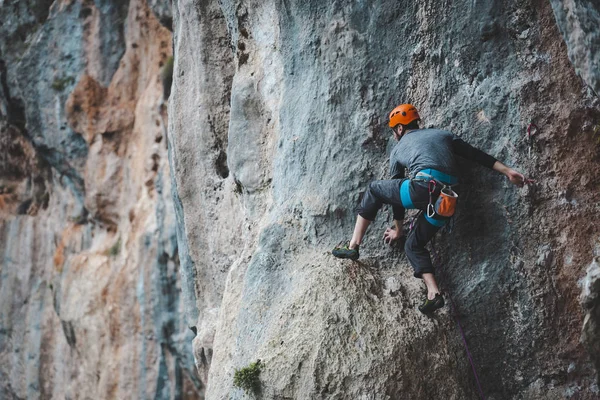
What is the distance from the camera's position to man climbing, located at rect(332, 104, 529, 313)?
6238 millimetres

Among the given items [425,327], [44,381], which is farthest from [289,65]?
[44,381]

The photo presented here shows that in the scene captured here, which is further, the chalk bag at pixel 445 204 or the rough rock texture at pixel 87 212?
the rough rock texture at pixel 87 212

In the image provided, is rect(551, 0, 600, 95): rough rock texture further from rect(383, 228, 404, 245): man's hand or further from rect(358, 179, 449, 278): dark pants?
rect(383, 228, 404, 245): man's hand

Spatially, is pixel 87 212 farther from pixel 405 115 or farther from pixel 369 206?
pixel 405 115

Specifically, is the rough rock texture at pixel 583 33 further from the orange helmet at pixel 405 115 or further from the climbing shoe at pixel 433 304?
the climbing shoe at pixel 433 304

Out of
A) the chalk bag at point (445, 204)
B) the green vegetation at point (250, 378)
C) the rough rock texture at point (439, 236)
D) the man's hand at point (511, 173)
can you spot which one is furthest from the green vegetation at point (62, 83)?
the man's hand at point (511, 173)

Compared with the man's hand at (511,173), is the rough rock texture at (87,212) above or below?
above

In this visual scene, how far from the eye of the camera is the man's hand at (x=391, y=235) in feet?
22.3

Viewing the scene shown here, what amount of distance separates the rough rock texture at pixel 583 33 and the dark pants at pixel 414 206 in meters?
1.56

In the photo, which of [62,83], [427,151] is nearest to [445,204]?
[427,151]

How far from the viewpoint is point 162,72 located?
13828 mm

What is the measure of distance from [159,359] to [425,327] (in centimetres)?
886

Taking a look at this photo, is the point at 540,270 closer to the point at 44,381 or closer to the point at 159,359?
the point at 159,359

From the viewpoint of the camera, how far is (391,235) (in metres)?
6.81
